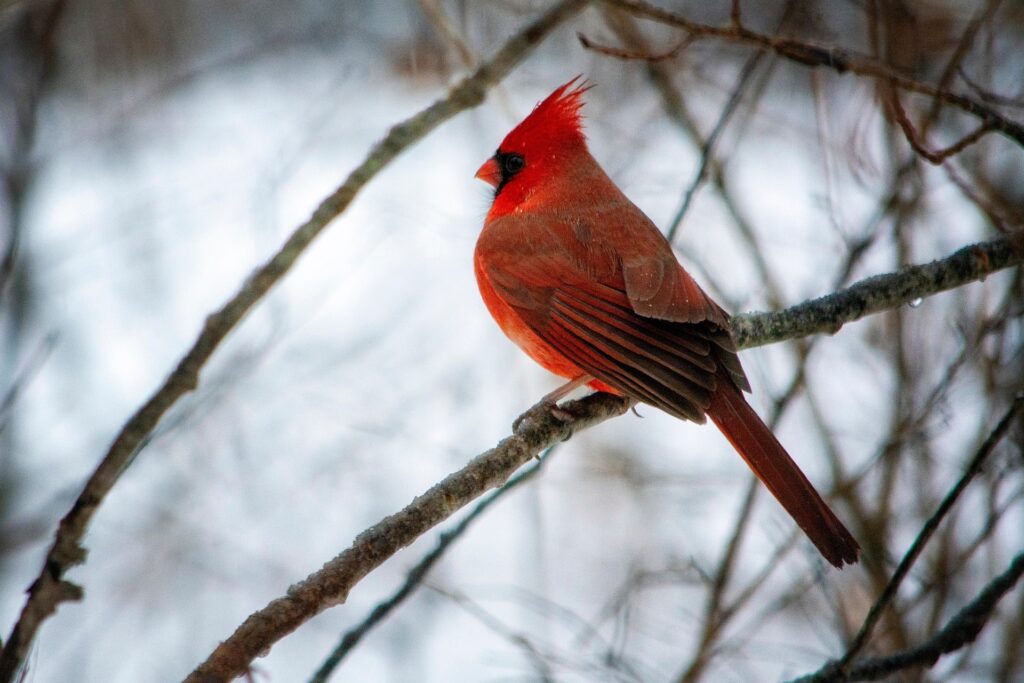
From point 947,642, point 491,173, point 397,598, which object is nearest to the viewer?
point 947,642

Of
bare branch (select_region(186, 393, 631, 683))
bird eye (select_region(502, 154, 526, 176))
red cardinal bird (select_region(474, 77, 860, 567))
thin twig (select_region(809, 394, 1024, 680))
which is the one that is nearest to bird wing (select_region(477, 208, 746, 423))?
red cardinal bird (select_region(474, 77, 860, 567))

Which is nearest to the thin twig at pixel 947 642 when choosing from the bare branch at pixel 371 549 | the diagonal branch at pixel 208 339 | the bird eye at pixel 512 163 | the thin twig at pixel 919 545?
the thin twig at pixel 919 545

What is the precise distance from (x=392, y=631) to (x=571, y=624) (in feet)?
5.07

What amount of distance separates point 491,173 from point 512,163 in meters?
0.09

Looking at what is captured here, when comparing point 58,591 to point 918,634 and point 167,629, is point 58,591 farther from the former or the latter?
point 167,629

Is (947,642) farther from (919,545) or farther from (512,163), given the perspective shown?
(512,163)

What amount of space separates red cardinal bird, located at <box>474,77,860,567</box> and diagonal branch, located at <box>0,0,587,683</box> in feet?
1.74

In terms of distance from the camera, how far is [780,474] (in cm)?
256

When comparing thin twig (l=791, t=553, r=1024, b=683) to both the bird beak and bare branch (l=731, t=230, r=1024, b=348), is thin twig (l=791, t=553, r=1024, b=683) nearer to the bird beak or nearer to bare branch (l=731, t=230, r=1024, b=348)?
bare branch (l=731, t=230, r=1024, b=348)

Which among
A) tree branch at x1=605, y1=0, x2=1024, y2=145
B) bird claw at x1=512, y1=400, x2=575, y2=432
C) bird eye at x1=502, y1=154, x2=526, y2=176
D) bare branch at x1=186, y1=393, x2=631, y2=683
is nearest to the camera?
bare branch at x1=186, y1=393, x2=631, y2=683

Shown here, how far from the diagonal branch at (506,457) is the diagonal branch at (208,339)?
0.79ft

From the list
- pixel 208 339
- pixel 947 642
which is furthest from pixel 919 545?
pixel 208 339

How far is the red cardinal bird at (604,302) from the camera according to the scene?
8.66 ft

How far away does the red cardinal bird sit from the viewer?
264cm
